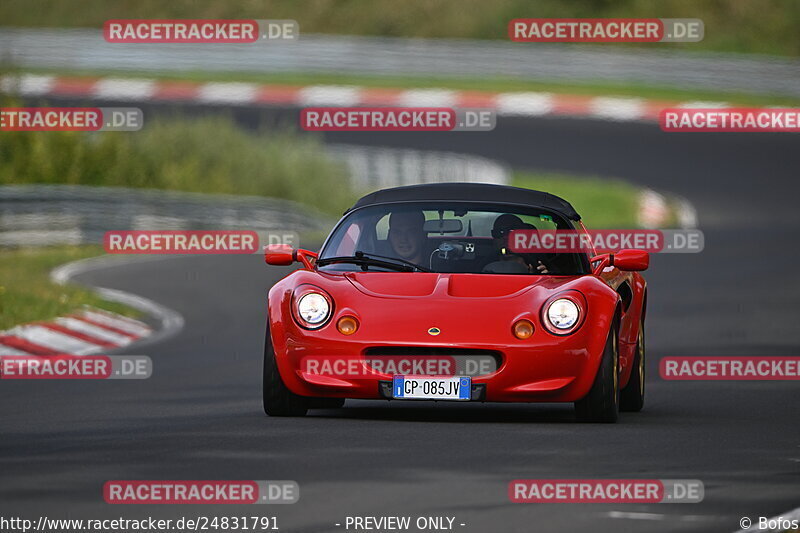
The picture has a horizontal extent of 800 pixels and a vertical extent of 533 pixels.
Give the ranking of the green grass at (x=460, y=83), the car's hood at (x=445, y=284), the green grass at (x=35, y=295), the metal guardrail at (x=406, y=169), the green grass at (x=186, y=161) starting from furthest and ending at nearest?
the green grass at (x=460, y=83)
the metal guardrail at (x=406, y=169)
the green grass at (x=186, y=161)
the green grass at (x=35, y=295)
the car's hood at (x=445, y=284)

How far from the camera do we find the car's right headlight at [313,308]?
10164 millimetres

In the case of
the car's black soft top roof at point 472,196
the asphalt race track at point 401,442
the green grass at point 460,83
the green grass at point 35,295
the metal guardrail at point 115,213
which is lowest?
the asphalt race track at point 401,442

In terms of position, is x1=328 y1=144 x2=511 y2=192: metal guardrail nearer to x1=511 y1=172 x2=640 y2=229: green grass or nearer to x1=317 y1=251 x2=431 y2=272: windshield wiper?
x1=511 y1=172 x2=640 y2=229: green grass

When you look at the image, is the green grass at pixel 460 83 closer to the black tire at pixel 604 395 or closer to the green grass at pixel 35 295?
the green grass at pixel 35 295

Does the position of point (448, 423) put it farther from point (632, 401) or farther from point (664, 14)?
point (664, 14)

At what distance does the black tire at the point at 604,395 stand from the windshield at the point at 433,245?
798 millimetres

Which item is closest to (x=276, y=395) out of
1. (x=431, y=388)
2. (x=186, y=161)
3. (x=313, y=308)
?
(x=313, y=308)

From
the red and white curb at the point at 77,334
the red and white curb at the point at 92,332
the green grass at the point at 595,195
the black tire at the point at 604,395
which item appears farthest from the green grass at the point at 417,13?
the black tire at the point at 604,395

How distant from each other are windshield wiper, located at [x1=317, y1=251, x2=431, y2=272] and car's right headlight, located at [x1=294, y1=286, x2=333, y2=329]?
0.57 m

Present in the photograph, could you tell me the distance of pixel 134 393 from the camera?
12180mm

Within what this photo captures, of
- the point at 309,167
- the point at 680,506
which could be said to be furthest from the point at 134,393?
the point at 309,167

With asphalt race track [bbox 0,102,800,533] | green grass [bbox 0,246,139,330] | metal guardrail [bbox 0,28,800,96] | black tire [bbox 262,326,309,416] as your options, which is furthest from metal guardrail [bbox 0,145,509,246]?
metal guardrail [bbox 0,28,800,96]

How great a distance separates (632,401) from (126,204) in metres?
16.6

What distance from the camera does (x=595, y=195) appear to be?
1398 inches
